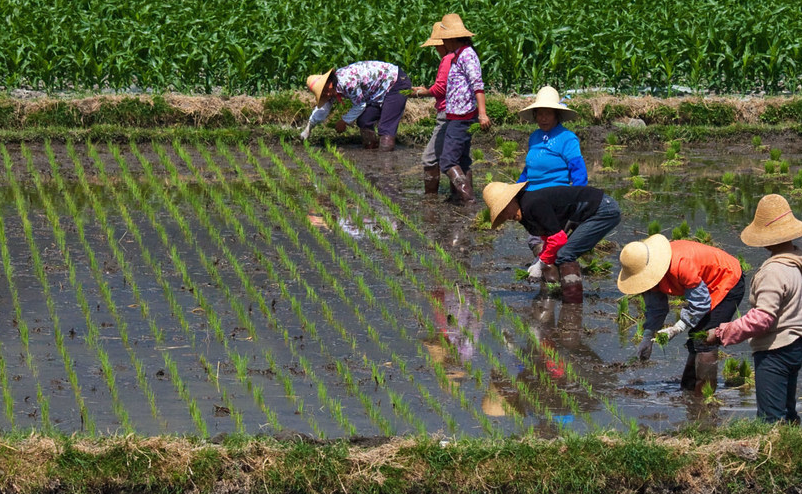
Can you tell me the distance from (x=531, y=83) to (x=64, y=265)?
25.9 feet

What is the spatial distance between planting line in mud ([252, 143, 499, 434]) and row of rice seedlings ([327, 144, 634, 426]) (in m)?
0.40

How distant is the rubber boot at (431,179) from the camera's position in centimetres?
1095

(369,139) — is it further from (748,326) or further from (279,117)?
(748,326)

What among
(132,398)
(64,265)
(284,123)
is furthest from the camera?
(284,123)

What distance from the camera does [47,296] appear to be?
781 cm

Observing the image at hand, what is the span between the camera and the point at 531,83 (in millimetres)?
15031

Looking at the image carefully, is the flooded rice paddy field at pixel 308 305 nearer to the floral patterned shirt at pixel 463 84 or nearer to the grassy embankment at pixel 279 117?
the grassy embankment at pixel 279 117

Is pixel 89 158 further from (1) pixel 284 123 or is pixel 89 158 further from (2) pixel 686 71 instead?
(2) pixel 686 71

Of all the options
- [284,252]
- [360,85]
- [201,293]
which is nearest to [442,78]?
[360,85]

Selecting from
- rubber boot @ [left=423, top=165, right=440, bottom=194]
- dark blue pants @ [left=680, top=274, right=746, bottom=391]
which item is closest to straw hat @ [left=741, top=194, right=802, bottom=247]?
dark blue pants @ [left=680, top=274, right=746, bottom=391]

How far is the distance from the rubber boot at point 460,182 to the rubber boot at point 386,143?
2379 mm

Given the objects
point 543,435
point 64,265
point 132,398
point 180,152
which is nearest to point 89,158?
point 180,152

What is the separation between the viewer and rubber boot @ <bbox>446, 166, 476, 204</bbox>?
10.5 metres

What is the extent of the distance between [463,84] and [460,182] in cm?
86
